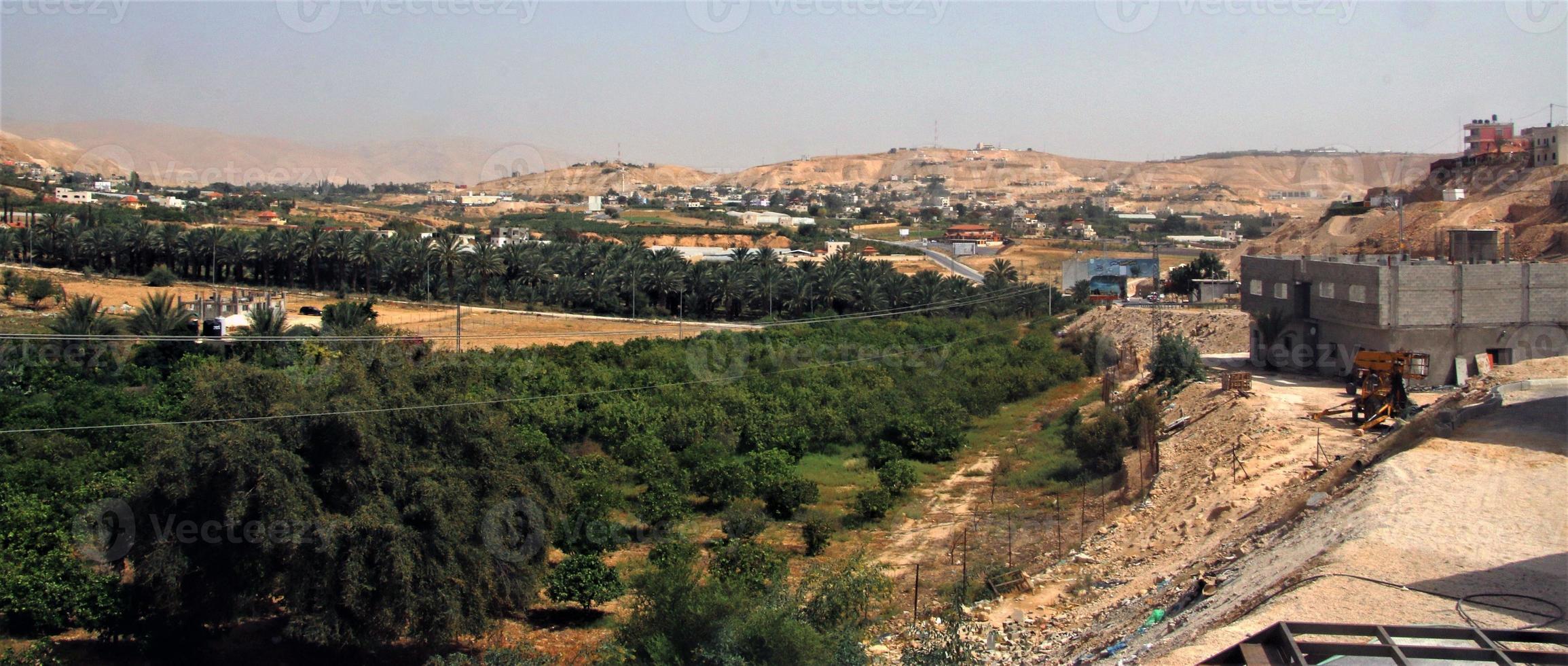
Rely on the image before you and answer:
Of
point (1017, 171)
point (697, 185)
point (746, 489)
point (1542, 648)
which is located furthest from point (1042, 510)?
point (697, 185)

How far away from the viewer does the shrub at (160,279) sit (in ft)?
141

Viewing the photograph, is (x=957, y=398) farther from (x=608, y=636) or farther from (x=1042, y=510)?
(x=608, y=636)

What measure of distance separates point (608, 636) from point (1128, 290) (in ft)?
125

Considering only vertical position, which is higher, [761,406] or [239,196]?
[239,196]

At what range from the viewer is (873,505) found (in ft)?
57.1

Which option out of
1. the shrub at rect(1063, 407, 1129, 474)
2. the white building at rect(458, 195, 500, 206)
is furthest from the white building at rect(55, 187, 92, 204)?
the shrub at rect(1063, 407, 1129, 474)

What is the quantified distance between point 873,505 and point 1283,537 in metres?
6.91

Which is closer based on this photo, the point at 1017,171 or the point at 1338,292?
the point at 1338,292

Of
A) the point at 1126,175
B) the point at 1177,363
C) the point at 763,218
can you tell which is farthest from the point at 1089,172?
the point at 1177,363

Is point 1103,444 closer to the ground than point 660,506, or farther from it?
farther from it

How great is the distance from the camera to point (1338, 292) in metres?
21.7

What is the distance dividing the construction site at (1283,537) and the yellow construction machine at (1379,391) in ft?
→ 0.12

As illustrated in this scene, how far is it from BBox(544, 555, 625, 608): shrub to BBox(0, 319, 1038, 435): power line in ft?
7.70

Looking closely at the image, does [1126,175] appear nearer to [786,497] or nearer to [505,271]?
[505,271]
